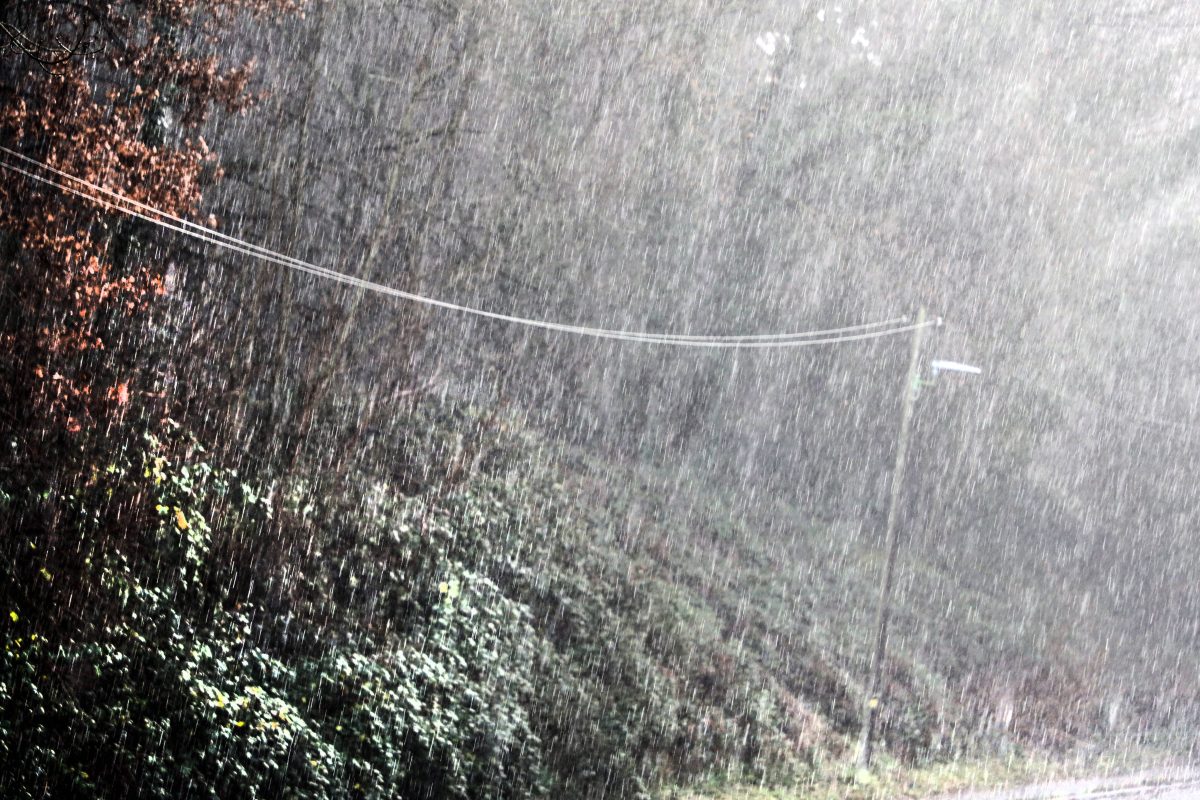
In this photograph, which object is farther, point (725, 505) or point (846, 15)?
point (846, 15)

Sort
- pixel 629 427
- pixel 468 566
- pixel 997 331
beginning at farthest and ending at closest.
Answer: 1. pixel 997 331
2. pixel 629 427
3. pixel 468 566

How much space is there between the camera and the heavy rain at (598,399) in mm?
9859

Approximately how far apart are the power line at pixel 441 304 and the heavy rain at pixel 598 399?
88mm

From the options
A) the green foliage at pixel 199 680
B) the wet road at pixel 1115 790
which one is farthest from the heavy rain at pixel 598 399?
the wet road at pixel 1115 790

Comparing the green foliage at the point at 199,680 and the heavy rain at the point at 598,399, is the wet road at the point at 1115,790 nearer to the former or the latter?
the heavy rain at the point at 598,399

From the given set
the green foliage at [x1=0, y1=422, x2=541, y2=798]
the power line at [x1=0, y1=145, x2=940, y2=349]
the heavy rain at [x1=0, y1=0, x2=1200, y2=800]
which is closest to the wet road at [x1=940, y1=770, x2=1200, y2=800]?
the heavy rain at [x1=0, y1=0, x2=1200, y2=800]

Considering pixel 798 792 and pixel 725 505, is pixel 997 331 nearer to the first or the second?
pixel 725 505

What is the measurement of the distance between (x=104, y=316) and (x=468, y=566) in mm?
5979

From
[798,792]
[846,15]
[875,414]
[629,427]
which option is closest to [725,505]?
[629,427]

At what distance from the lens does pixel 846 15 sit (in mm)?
26453

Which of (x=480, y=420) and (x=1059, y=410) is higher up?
(x=1059, y=410)

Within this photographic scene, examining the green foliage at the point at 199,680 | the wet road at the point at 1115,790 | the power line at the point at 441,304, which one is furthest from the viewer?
the wet road at the point at 1115,790

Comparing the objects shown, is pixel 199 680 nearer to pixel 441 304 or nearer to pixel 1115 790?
pixel 441 304

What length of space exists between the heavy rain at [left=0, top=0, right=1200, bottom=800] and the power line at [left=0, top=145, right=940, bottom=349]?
0.29ft
